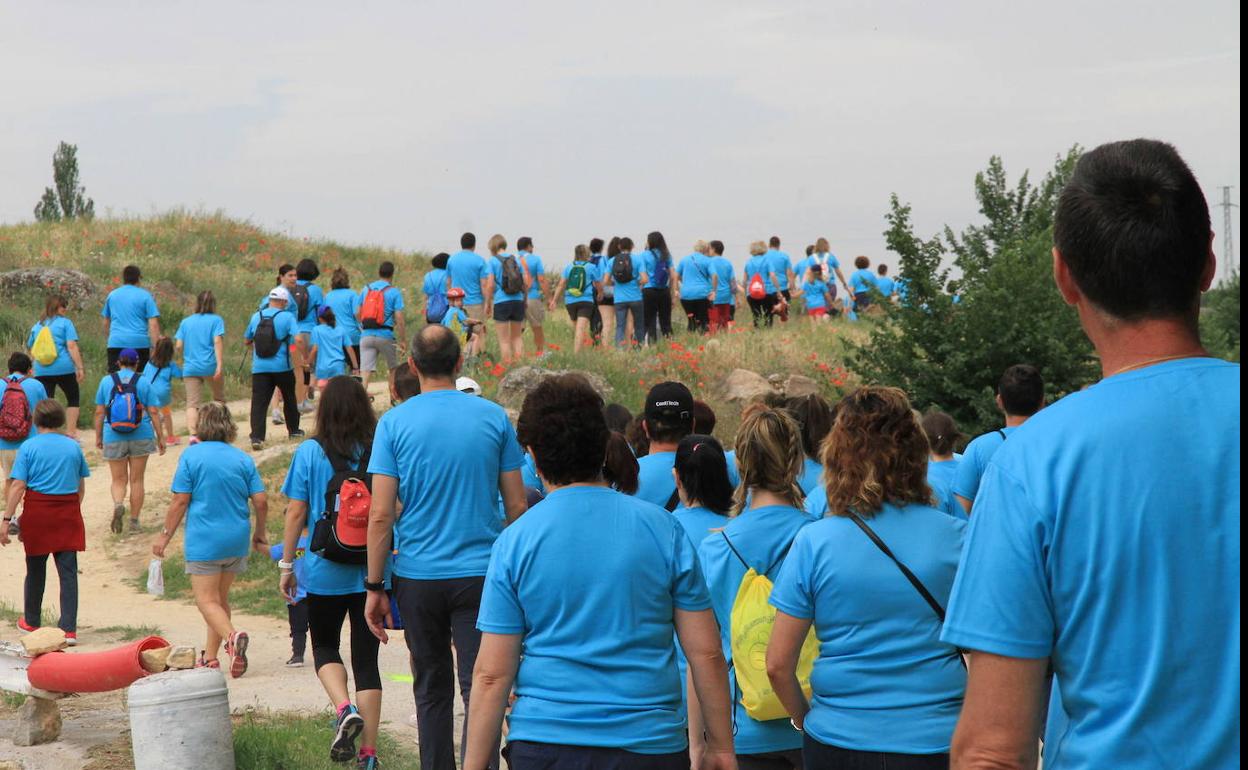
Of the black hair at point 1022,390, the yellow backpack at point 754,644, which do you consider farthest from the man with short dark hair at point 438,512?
the black hair at point 1022,390

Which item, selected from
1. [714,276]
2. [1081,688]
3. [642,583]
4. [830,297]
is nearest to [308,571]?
[642,583]

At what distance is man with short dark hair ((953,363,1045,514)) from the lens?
20.6 ft

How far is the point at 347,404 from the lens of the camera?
263 inches

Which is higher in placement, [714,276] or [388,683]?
[714,276]

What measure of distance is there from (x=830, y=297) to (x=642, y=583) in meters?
20.6

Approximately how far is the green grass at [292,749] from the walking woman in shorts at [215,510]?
1.49 meters

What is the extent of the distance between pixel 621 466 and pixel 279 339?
418 inches

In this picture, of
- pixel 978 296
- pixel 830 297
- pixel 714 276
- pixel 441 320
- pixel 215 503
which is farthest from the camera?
pixel 830 297

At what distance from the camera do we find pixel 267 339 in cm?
1531

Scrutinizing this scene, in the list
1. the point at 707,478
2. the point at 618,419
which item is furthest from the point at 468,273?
the point at 707,478

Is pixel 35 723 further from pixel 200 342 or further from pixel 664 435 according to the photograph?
pixel 200 342

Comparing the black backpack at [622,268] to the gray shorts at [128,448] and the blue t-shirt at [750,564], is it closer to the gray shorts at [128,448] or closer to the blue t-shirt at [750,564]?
the gray shorts at [128,448]

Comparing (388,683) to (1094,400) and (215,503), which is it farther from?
(1094,400)

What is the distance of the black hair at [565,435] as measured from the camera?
3785 millimetres
